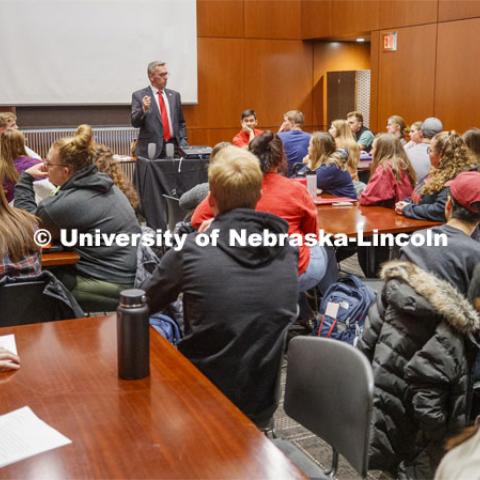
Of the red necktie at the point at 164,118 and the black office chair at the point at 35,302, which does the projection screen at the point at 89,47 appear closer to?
the red necktie at the point at 164,118

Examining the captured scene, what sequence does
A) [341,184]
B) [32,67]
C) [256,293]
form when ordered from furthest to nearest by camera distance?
[32,67] → [341,184] → [256,293]

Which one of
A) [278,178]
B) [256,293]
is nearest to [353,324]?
[278,178]

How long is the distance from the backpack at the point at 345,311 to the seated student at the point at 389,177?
4.39 ft

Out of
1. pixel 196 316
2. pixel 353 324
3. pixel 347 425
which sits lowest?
pixel 353 324

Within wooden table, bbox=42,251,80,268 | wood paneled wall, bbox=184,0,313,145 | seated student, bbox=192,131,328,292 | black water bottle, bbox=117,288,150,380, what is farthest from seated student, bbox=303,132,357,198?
wood paneled wall, bbox=184,0,313,145

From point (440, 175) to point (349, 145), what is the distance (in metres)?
1.78

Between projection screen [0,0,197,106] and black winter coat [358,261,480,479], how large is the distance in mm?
7120

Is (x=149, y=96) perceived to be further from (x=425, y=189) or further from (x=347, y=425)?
(x=347, y=425)

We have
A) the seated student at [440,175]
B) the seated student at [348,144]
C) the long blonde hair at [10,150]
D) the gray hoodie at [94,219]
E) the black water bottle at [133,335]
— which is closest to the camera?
the black water bottle at [133,335]

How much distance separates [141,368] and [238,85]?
863 centimetres

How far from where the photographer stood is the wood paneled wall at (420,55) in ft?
26.6

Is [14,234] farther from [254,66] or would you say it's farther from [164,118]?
[254,66]

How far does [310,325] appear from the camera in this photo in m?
4.30

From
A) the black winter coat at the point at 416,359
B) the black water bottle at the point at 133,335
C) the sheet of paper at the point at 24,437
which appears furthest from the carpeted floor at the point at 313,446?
the sheet of paper at the point at 24,437
